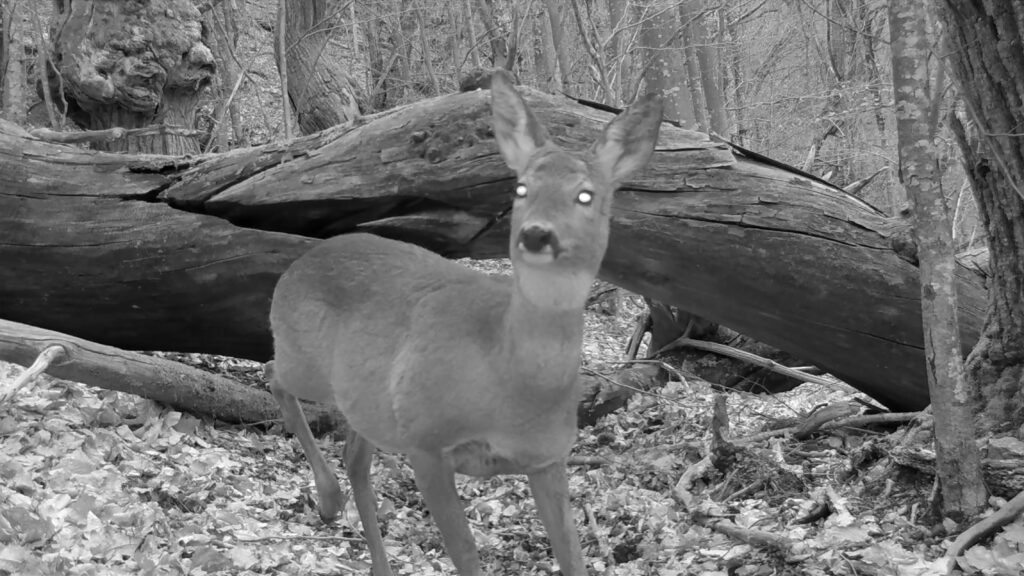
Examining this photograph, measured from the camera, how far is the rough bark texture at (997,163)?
A: 4.30m

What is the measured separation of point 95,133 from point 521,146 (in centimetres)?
399

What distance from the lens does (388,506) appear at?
5816 millimetres

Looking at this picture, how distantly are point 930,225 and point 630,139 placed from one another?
1.35m

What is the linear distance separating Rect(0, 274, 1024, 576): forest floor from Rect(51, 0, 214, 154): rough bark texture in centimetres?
384

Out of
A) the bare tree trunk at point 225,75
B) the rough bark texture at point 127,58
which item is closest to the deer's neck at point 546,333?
the rough bark texture at point 127,58

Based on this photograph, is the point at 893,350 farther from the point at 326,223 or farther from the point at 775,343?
the point at 326,223

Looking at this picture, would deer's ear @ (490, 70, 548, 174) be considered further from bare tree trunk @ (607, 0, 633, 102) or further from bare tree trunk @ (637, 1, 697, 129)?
bare tree trunk @ (637, 1, 697, 129)

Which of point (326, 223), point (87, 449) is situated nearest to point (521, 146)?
point (326, 223)

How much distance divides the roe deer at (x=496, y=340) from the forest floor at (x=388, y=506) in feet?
2.48

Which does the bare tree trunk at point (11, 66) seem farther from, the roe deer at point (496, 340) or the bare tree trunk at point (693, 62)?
the bare tree trunk at point (693, 62)

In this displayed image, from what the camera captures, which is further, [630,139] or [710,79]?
[710,79]

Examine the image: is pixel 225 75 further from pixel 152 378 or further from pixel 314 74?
pixel 152 378

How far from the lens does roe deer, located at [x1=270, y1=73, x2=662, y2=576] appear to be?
12.0 feet

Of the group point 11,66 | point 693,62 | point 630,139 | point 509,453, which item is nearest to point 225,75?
point 11,66
